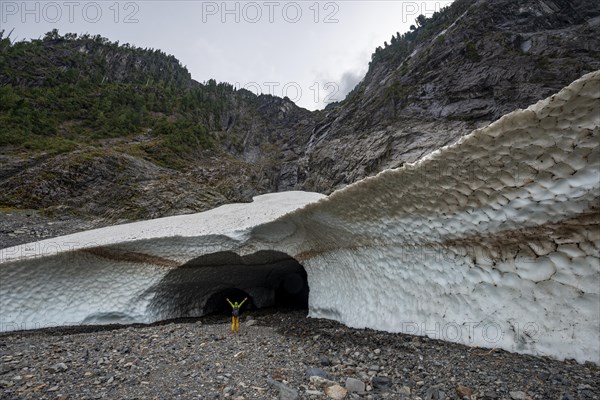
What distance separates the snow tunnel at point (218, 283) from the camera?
8508mm

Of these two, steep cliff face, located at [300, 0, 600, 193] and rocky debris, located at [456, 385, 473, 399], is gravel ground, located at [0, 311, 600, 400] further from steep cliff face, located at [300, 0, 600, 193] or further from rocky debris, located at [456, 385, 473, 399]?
steep cliff face, located at [300, 0, 600, 193]

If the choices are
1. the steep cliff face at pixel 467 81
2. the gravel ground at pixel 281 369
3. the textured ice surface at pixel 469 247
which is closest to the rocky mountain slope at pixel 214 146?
the steep cliff face at pixel 467 81

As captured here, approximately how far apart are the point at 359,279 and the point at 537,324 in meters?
3.18

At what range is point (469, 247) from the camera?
161 inches

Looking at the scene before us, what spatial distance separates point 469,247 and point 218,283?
26.4 ft

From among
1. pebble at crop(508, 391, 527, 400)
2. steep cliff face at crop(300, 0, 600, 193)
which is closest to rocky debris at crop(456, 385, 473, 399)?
pebble at crop(508, 391, 527, 400)

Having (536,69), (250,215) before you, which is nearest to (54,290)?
(250,215)

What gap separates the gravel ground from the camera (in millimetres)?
3004

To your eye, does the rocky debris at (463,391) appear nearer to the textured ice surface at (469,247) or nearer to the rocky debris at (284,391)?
the textured ice surface at (469,247)

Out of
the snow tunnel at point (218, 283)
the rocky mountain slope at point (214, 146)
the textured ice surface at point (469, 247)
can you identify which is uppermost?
the rocky mountain slope at point (214, 146)

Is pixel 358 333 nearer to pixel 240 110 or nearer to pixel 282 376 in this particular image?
pixel 282 376

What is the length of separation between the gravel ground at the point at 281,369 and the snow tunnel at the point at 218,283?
268cm

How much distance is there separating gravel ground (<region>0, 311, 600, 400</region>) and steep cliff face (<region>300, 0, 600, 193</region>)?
19.7m

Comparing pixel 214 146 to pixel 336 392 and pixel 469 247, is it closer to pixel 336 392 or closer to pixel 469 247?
pixel 469 247
